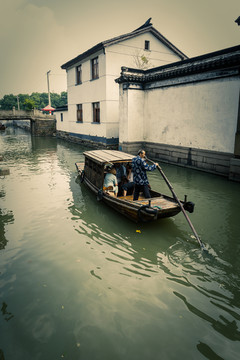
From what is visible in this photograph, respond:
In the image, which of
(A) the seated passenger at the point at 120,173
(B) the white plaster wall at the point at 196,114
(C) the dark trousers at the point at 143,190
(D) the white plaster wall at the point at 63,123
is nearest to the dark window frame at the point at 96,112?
(B) the white plaster wall at the point at 196,114

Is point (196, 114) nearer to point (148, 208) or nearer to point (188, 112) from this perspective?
point (188, 112)

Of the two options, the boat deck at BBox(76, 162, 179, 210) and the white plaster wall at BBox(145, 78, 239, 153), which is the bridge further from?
the boat deck at BBox(76, 162, 179, 210)

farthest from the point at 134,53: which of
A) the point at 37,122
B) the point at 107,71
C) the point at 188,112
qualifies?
the point at 37,122

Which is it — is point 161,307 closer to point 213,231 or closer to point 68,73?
point 213,231

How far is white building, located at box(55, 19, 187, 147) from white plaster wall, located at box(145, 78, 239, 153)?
143 inches

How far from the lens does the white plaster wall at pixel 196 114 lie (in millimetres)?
11172

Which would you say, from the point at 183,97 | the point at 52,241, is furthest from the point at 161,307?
the point at 183,97

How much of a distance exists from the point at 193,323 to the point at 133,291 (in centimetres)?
106

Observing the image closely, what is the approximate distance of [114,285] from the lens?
4.39 m

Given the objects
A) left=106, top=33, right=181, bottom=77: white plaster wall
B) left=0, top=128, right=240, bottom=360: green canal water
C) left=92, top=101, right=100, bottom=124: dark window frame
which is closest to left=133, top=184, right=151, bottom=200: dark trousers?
left=0, top=128, right=240, bottom=360: green canal water

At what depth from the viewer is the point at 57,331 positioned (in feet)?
11.4

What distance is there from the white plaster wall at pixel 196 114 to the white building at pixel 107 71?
3621mm

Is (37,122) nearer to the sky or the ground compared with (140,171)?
nearer to the sky

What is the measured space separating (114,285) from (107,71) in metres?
16.8
